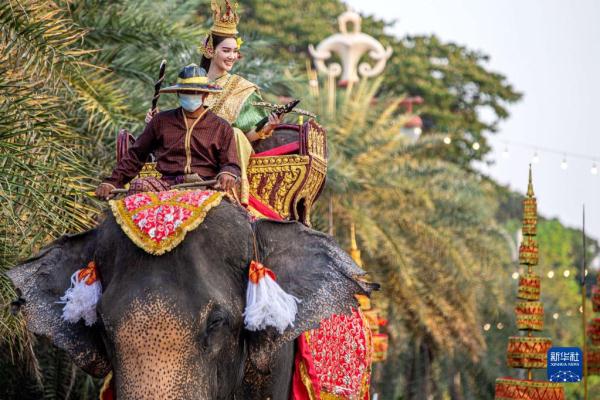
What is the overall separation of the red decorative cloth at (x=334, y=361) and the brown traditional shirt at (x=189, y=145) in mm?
1265

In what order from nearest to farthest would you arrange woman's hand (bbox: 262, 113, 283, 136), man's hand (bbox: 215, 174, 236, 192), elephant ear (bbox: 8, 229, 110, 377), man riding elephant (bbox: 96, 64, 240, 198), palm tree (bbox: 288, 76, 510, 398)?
elephant ear (bbox: 8, 229, 110, 377)
man's hand (bbox: 215, 174, 236, 192)
man riding elephant (bbox: 96, 64, 240, 198)
woman's hand (bbox: 262, 113, 283, 136)
palm tree (bbox: 288, 76, 510, 398)

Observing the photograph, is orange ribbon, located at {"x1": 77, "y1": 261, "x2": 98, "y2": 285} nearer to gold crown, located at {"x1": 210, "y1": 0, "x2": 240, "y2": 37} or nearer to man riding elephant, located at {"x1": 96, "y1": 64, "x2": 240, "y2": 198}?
man riding elephant, located at {"x1": 96, "y1": 64, "x2": 240, "y2": 198}

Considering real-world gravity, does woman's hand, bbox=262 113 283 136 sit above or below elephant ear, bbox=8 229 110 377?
above

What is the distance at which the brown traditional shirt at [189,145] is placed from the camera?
891 centimetres

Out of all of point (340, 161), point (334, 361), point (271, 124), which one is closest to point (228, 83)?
point (271, 124)

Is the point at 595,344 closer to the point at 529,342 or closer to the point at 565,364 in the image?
the point at 529,342

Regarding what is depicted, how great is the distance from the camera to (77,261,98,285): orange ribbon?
27.2 feet

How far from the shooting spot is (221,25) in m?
10.3

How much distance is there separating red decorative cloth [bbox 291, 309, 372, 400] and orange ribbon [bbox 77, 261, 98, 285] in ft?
5.51

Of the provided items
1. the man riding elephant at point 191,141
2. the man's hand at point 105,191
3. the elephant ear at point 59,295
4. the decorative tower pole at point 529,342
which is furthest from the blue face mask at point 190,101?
the decorative tower pole at point 529,342

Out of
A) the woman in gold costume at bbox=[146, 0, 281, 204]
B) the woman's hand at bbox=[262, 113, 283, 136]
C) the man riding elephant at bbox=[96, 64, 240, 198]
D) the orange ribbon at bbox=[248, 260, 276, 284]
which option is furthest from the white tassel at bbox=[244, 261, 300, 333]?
the woman in gold costume at bbox=[146, 0, 281, 204]

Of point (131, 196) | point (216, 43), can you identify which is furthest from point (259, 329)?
point (216, 43)

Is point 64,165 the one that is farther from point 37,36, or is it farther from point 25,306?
point 25,306

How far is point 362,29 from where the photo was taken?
43906mm
